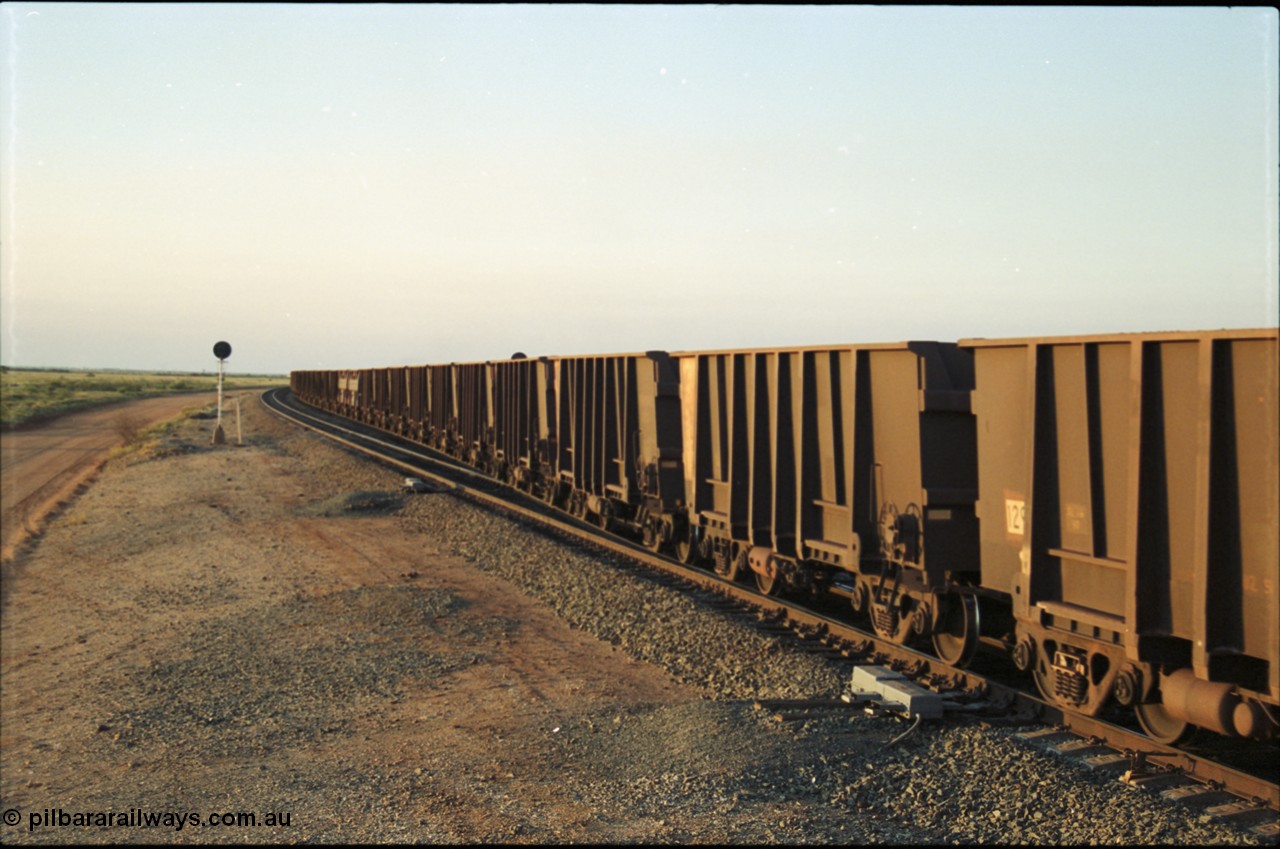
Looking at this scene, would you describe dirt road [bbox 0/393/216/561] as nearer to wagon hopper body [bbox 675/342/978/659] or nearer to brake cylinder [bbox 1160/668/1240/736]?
wagon hopper body [bbox 675/342/978/659]

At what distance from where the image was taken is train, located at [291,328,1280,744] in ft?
21.0

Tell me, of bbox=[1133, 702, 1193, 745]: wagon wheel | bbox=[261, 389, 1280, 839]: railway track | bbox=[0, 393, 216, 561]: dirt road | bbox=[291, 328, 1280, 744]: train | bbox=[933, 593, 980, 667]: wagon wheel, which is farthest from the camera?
bbox=[0, 393, 216, 561]: dirt road

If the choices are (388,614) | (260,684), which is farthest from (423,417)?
(260,684)

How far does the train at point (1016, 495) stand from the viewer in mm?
6395

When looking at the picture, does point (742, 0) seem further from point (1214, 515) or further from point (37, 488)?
point (37, 488)

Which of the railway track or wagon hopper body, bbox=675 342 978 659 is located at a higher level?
wagon hopper body, bbox=675 342 978 659

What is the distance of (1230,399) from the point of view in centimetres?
632

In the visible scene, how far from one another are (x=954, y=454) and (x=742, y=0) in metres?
6.62

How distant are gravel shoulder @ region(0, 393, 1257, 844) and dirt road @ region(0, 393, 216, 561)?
9.45 metres

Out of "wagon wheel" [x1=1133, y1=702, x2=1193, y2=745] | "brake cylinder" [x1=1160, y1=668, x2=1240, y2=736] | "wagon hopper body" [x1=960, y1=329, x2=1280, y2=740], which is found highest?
"wagon hopper body" [x1=960, y1=329, x2=1280, y2=740]
